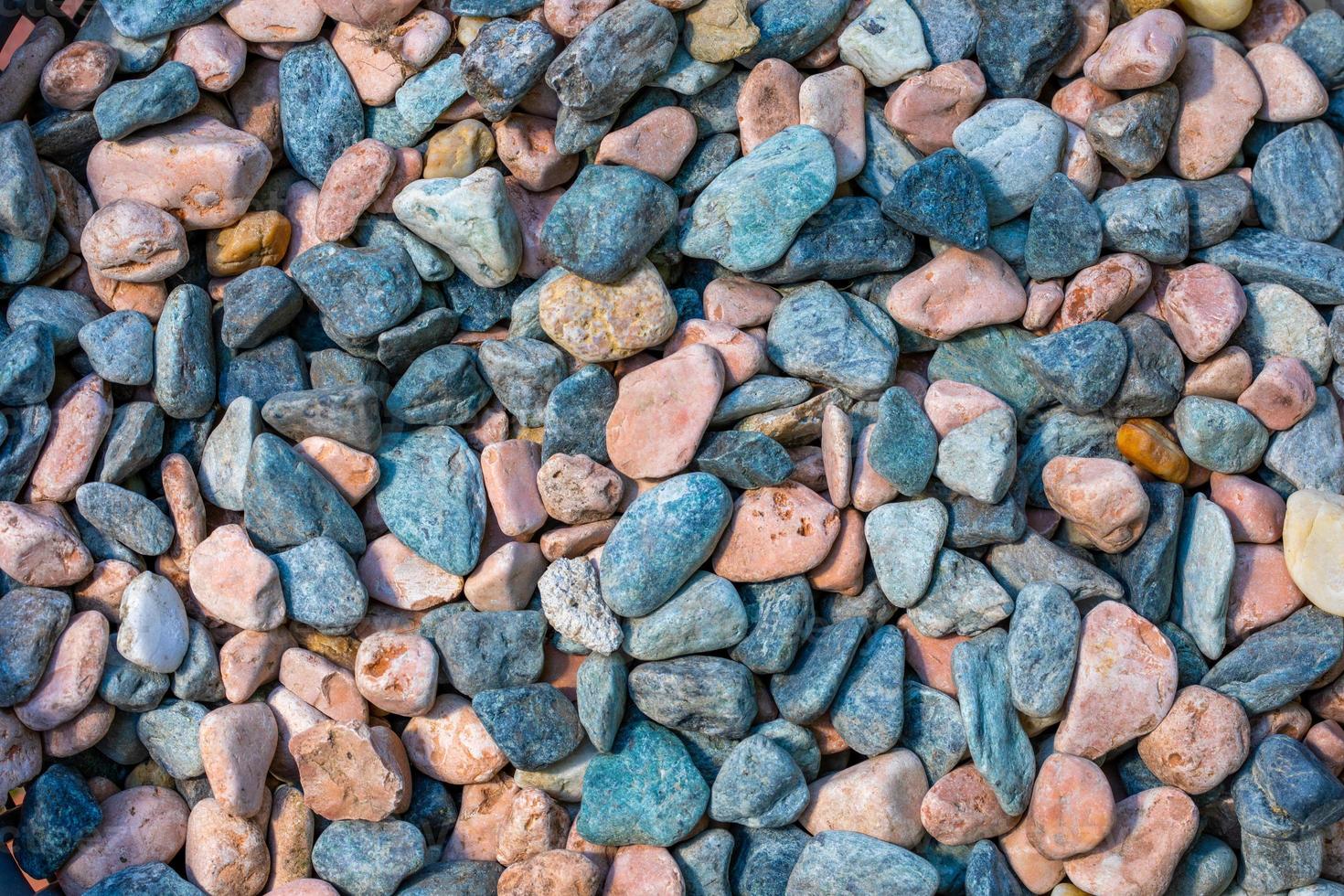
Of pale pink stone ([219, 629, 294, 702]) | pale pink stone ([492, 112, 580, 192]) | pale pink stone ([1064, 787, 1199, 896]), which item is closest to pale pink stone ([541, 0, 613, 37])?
pale pink stone ([492, 112, 580, 192])

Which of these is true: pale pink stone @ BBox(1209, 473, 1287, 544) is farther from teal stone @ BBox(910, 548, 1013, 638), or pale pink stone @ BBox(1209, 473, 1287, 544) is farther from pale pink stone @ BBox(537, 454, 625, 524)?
pale pink stone @ BBox(537, 454, 625, 524)

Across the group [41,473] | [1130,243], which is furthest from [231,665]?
[1130,243]

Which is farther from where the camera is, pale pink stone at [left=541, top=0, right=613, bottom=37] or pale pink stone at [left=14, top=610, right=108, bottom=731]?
pale pink stone at [left=541, top=0, right=613, bottom=37]

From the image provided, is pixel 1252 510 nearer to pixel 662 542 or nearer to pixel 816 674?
pixel 816 674

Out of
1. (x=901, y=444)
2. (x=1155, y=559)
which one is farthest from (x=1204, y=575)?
(x=901, y=444)

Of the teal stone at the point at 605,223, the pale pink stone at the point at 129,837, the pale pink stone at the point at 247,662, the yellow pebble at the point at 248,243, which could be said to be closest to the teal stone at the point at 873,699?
the teal stone at the point at 605,223

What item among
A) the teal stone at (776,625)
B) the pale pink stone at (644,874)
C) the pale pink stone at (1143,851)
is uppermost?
the teal stone at (776,625)

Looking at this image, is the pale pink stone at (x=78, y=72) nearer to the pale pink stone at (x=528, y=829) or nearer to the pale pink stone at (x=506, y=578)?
the pale pink stone at (x=506, y=578)
